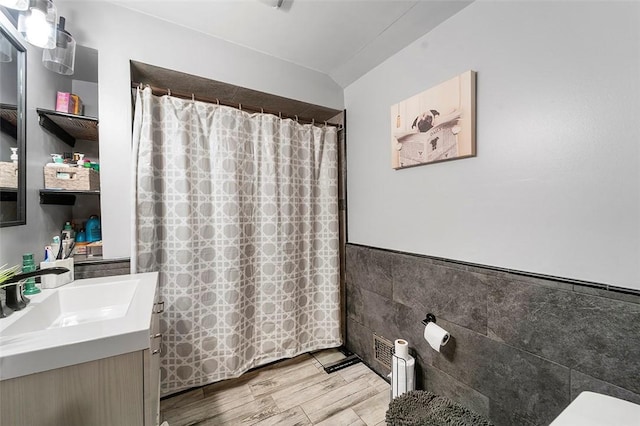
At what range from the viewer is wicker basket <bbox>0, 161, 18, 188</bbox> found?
97 centimetres

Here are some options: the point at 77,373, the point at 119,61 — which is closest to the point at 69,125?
the point at 119,61

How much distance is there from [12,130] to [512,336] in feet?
7.93

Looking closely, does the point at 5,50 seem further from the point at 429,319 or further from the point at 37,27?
the point at 429,319

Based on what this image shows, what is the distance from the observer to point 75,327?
734 millimetres

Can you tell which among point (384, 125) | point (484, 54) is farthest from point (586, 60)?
point (384, 125)

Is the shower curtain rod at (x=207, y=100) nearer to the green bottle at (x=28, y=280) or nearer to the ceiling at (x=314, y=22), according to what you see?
the ceiling at (x=314, y=22)

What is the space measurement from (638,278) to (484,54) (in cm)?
115

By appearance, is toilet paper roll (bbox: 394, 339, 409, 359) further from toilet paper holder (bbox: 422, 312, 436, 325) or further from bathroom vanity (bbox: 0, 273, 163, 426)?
bathroom vanity (bbox: 0, 273, 163, 426)

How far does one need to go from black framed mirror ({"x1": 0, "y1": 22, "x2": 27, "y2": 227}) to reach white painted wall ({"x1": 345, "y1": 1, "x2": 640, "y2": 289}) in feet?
6.59

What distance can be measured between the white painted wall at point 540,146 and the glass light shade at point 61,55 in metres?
1.91

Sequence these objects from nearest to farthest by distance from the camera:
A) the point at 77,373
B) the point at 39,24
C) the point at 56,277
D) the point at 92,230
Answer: the point at 77,373
the point at 39,24
the point at 56,277
the point at 92,230

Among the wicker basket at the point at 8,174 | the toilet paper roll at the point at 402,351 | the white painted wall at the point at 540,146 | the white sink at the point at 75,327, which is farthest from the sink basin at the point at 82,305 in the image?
the white painted wall at the point at 540,146

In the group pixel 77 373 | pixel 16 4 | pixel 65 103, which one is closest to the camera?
pixel 77 373

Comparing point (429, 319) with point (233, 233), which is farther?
point (233, 233)
